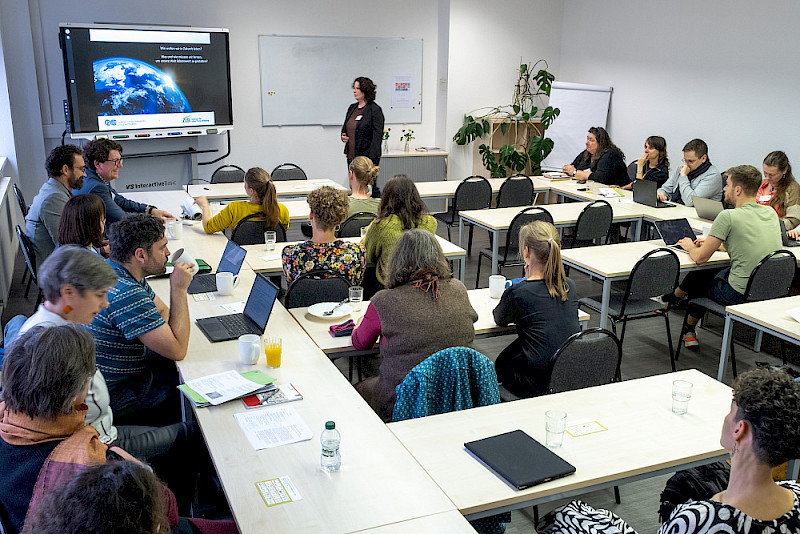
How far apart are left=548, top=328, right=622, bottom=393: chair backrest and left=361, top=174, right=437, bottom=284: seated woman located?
1574 mm

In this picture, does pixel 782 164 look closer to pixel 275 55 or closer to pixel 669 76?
pixel 669 76

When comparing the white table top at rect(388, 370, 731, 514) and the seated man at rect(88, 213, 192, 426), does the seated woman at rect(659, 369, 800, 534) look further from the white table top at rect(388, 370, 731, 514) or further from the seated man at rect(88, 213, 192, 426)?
the seated man at rect(88, 213, 192, 426)

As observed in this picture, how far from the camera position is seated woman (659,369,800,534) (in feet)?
5.81

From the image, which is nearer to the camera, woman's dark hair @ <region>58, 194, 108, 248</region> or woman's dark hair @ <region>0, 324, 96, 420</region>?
woman's dark hair @ <region>0, 324, 96, 420</region>

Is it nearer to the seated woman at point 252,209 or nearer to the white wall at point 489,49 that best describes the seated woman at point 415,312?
the seated woman at point 252,209

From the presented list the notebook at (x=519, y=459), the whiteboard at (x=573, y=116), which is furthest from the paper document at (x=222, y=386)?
the whiteboard at (x=573, y=116)

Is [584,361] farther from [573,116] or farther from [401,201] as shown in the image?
[573,116]

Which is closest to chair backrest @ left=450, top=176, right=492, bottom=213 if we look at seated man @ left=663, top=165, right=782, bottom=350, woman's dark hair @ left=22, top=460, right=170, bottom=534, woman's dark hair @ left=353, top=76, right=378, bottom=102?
woman's dark hair @ left=353, top=76, right=378, bottom=102

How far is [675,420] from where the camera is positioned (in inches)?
103

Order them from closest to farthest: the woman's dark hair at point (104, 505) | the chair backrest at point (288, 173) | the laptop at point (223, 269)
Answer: the woman's dark hair at point (104, 505)
the laptop at point (223, 269)
the chair backrest at point (288, 173)

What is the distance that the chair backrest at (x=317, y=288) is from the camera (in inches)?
151

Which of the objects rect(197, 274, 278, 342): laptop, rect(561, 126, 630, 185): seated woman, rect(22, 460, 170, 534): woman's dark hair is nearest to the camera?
rect(22, 460, 170, 534): woman's dark hair

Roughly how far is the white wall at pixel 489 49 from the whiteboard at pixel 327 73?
0.61 meters

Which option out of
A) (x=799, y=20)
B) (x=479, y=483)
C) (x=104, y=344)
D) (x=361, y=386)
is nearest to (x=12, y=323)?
(x=104, y=344)
